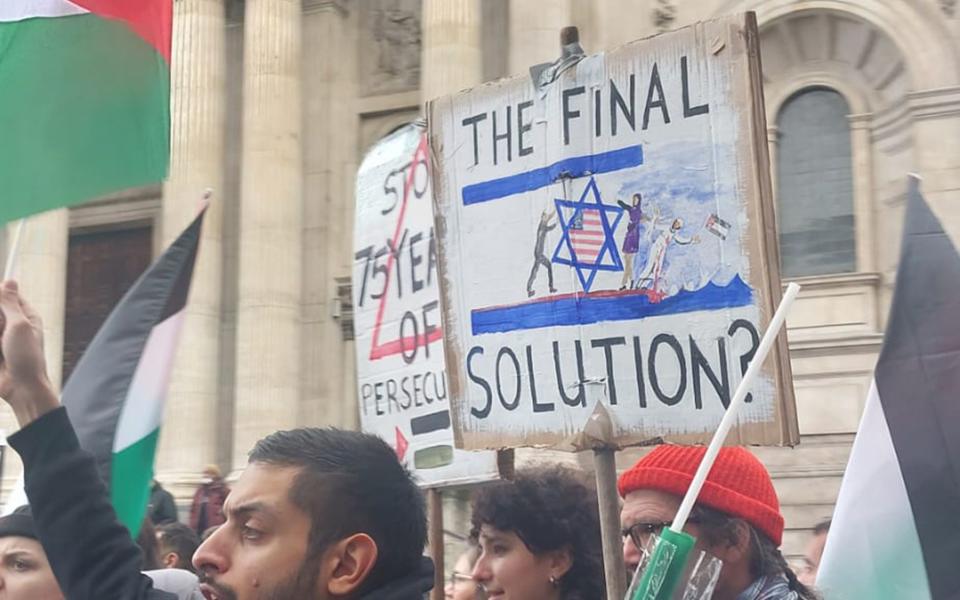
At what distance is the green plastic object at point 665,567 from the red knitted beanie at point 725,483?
539mm

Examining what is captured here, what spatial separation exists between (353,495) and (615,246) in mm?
1859

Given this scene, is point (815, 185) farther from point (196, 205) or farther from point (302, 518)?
point (302, 518)

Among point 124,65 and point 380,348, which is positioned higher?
point 124,65

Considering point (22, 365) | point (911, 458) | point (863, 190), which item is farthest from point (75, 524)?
point (863, 190)

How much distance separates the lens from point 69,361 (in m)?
22.2

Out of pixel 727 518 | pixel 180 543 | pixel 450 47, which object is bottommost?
pixel 180 543

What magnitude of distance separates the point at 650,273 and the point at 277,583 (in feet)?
6.37

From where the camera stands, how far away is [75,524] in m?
2.85

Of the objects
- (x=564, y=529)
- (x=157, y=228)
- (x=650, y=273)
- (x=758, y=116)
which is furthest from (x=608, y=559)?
(x=157, y=228)

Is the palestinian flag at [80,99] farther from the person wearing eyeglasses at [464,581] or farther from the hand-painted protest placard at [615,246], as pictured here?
the person wearing eyeglasses at [464,581]

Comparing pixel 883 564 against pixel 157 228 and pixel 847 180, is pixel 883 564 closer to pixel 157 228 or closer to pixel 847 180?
pixel 847 180

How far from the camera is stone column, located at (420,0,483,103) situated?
60.0 ft

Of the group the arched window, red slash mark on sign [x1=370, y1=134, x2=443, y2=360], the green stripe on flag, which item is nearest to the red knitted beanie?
the green stripe on flag

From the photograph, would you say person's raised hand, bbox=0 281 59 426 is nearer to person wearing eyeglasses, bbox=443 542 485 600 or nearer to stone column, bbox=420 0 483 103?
person wearing eyeglasses, bbox=443 542 485 600
